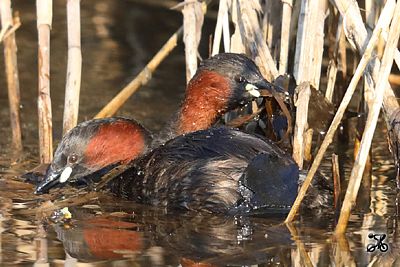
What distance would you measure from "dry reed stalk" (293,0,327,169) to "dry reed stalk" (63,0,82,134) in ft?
4.35

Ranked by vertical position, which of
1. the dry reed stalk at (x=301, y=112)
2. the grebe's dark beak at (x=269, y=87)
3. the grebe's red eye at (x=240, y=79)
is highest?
the grebe's red eye at (x=240, y=79)

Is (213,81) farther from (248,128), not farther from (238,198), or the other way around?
(238,198)

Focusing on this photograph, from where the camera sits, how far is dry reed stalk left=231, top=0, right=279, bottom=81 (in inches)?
247

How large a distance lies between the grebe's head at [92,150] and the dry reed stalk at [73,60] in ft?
1.07

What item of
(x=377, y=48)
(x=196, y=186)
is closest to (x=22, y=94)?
(x=196, y=186)

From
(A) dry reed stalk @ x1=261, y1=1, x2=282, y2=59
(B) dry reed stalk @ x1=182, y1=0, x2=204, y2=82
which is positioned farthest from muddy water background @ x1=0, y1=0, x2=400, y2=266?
(B) dry reed stalk @ x1=182, y1=0, x2=204, y2=82

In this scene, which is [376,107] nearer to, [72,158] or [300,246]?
[300,246]

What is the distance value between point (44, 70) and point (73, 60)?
0.19 m

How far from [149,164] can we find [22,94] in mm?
3125

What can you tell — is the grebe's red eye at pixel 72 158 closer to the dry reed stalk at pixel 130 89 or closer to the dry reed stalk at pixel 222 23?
the dry reed stalk at pixel 130 89

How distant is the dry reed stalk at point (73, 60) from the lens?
619 centimetres

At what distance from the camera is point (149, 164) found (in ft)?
19.4

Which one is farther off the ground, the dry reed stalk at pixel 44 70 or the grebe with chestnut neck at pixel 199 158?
the dry reed stalk at pixel 44 70

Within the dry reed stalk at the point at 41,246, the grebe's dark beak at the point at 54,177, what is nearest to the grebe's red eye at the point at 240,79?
the grebe's dark beak at the point at 54,177
